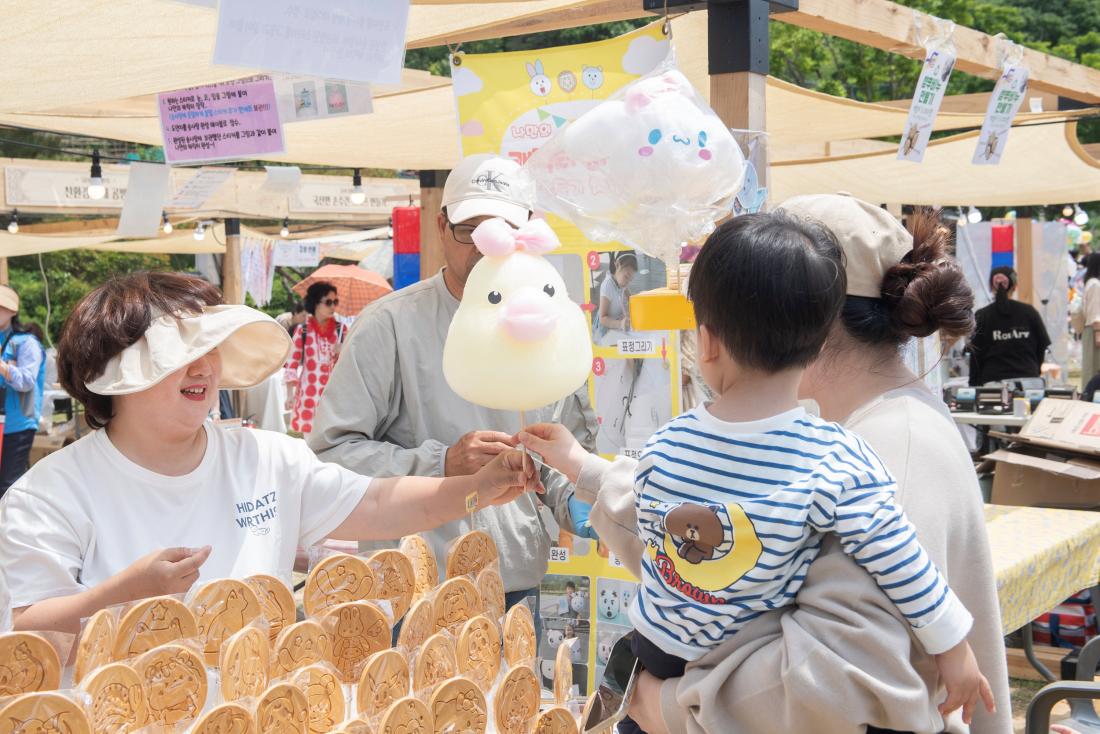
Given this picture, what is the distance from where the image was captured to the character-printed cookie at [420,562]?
5.82ft

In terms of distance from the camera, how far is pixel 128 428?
178 cm

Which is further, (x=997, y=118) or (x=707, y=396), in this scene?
(x=997, y=118)

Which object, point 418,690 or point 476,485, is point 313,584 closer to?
point 418,690

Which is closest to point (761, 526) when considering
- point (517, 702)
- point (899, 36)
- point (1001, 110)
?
point (517, 702)

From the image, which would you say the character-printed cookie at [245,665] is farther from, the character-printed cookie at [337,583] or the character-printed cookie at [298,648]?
the character-printed cookie at [337,583]

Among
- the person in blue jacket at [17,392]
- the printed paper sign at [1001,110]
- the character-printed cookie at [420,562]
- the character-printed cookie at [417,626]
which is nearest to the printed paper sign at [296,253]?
the person in blue jacket at [17,392]

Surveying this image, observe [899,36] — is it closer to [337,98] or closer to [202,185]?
[337,98]

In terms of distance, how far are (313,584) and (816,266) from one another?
0.91m

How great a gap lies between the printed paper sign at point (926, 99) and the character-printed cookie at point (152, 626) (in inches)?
132

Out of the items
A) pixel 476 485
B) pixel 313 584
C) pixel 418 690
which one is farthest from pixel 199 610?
pixel 476 485

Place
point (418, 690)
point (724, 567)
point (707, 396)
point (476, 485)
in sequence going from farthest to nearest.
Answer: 1. point (707, 396)
2. point (476, 485)
3. point (418, 690)
4. point (724, 567)

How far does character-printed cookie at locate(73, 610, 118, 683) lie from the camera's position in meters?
1.31

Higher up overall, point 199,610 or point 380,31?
point 380,31

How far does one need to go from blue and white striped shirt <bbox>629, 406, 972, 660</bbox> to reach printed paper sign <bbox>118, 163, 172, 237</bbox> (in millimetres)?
5217
